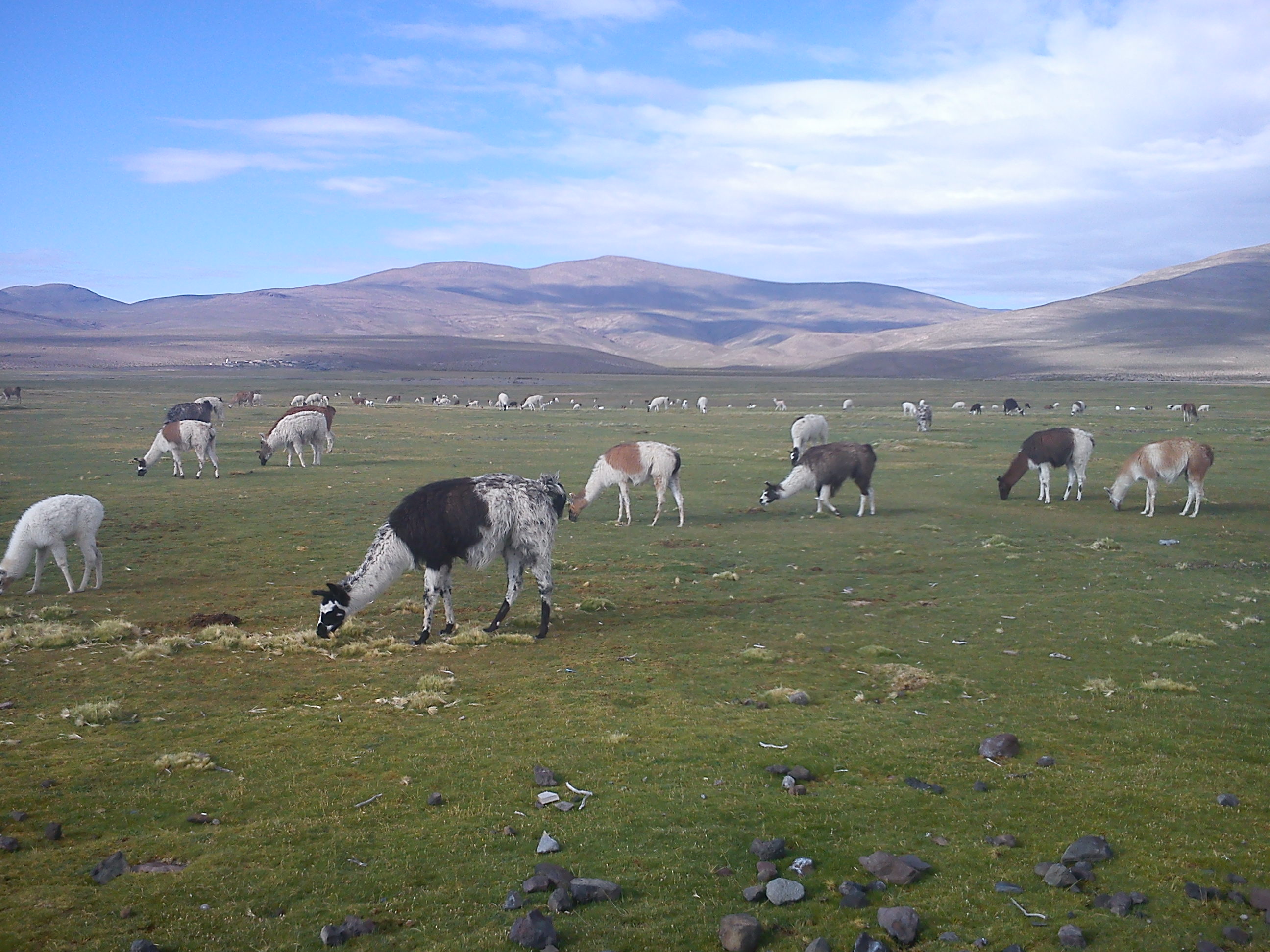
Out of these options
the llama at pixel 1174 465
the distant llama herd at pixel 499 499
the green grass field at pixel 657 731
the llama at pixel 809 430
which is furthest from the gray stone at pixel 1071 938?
the llama at pixel 809 430

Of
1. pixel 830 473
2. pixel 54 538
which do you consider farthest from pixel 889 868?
pixel 830 473

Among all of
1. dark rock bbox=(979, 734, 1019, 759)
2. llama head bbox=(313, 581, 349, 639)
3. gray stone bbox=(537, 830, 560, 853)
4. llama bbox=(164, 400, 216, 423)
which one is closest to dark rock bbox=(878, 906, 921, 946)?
gray stone bbox=(537, 830, 560, 853)

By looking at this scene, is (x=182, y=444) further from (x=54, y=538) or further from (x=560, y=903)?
(x=560, y=903)

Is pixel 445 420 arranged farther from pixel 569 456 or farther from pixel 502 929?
pixel 502 929

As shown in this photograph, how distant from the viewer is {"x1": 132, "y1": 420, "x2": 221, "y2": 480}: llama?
1183 inches

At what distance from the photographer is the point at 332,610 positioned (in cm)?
1247

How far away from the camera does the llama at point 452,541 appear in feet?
42.1

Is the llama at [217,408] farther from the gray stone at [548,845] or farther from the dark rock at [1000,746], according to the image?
the dark rock at [1000,746]

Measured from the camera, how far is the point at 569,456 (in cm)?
3784

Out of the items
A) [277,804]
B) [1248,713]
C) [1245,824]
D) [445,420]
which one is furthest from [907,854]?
[445,420]

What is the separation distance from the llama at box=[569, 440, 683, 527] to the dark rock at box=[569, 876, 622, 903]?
16151 millimetres

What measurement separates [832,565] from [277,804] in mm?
12700

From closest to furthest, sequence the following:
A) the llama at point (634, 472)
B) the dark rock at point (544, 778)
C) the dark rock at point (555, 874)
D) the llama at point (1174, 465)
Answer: the dark rock at point (555, 874) → the dark rock at point (544, 778) → the llama at point (634, 472) → the llama at point (1174, 465)

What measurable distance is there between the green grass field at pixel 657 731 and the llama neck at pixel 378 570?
60 cm
